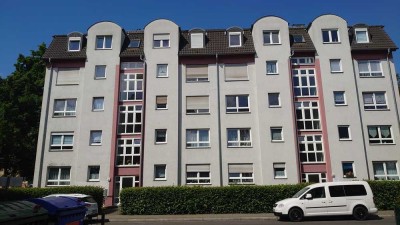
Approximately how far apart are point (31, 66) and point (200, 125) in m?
20.9

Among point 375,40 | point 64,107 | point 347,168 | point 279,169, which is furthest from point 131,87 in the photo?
point 375,40

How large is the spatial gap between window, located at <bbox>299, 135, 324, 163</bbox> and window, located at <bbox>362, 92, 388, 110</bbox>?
4.78 metres

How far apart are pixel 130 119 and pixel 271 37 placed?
13496 millimetres

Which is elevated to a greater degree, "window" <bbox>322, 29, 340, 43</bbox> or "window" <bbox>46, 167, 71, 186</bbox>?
"window" <bbox>322, 29, 340, 43</bbox>

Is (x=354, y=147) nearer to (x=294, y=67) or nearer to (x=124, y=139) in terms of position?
(x=294, y=67)

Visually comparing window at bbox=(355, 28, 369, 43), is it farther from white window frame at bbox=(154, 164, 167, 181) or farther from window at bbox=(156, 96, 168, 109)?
white window frame at bbox=(154, 164, 167, 181)

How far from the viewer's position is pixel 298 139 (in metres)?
25.6

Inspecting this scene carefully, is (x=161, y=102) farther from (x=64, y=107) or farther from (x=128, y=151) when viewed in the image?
(x=64, y=107)

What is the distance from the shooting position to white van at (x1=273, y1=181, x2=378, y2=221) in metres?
15.9

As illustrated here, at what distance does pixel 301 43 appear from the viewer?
28.1 metres

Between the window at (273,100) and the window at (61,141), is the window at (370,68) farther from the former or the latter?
the window at (61,141)

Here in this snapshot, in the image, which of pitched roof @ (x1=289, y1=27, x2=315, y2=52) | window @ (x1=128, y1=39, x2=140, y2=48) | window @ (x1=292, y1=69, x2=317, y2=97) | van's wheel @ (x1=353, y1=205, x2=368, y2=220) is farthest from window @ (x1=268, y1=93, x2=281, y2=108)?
window @ (x1=128, y1=39, x2=140, y2=48)

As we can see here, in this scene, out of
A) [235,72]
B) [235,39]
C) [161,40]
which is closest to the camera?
[235,72]

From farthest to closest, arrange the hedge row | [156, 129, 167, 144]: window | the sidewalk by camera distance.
A: [156, 129, 167, 144]: window, the hedge row, the sidewalk
